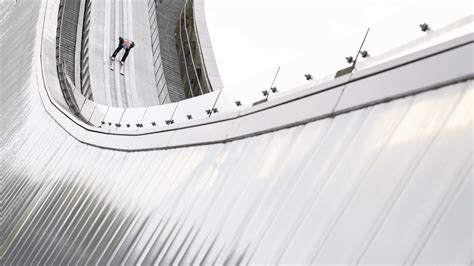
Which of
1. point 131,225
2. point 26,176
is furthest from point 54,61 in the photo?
point 131,225

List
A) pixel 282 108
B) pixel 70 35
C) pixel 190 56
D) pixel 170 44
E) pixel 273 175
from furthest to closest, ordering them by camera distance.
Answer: pixel 170 44, pixel 190 56, pixel 70 35, pixel 282 108, pixel 273 175

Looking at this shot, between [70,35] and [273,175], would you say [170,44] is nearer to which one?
[70,35]

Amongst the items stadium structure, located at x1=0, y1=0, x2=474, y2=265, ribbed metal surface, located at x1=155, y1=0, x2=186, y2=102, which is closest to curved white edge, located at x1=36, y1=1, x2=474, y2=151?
stadium structure, located at x1=0, y1=0, x2=474, y2=265

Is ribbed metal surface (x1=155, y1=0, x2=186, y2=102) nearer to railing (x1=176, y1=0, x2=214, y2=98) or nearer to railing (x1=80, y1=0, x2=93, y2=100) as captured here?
railing (x1=176, y1=0, x2=214, y2=98)

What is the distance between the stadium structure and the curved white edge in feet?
0.05

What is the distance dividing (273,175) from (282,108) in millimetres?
741

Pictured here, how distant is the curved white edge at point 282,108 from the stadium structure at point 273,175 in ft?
0.05

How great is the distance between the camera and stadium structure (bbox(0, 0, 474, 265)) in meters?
4.34

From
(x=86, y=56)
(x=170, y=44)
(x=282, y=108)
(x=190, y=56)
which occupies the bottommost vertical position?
Answer: (x=282, y=108)

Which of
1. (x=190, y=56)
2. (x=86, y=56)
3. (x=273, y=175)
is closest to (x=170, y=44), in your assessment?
(x=190, y=56)

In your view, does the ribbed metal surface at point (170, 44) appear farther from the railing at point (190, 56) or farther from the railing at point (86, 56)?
the railing at point (86, 56)

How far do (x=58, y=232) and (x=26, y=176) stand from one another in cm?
398

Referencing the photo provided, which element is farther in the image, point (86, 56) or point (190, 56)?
point (190, 56)

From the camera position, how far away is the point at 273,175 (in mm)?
6055
